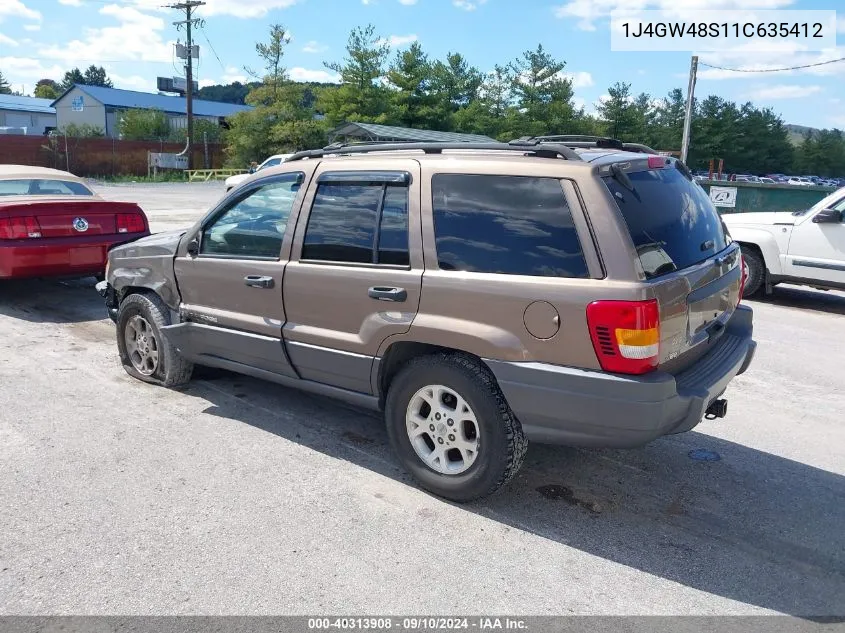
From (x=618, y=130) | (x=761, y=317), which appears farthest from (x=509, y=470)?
(x=618, y=130)

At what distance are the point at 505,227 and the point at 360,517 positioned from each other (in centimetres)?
161

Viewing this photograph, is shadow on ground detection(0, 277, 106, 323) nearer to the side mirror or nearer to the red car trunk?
the red car trunk

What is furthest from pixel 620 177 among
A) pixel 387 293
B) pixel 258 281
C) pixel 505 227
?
pixel 258 281

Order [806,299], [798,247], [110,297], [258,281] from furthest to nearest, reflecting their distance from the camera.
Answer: [806,299] < [798,247] < [110,297] < [258,281]

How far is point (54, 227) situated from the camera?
7.55 metres

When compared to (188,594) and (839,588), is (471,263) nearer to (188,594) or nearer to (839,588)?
(188,594)

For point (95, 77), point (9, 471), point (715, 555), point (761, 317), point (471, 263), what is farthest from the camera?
point (95, 77)

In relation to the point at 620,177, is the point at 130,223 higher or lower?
lower

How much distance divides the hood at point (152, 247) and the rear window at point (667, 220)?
10.5ft

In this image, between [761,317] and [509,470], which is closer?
[509,470]

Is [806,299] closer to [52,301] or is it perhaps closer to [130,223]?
[130,223]

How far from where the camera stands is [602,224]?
126 inches

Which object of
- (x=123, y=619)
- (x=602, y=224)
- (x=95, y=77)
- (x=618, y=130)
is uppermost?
(x=95, y=77)

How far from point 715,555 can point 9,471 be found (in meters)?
3.75
